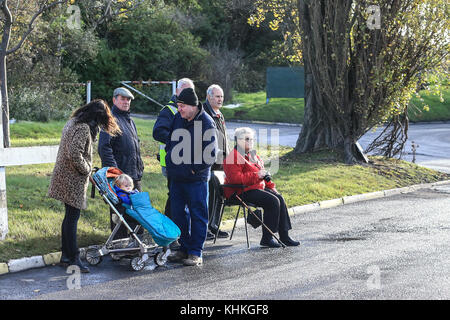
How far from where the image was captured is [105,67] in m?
36.1

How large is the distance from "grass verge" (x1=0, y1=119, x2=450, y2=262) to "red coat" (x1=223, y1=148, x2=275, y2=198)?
6.03 feet

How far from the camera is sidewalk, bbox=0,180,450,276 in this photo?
7.93 meters

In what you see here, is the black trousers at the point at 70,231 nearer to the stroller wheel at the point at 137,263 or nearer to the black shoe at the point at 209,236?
the stroller wheel at the point at 137,263

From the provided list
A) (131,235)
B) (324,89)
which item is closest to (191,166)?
(131,235)

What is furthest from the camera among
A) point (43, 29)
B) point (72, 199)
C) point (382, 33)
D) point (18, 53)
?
point (43, 29)

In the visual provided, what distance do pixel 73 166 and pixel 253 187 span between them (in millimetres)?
2609

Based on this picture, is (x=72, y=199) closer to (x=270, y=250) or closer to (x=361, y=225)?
(x=270, y=250)

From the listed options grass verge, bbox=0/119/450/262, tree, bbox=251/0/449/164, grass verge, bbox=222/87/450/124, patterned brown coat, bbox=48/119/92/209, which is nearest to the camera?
patterned brown coat, bbox=48/119/92/209

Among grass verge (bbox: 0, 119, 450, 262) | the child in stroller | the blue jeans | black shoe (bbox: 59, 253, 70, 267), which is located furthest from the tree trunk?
black shoe (bbox: 59, 253, 70, 267)

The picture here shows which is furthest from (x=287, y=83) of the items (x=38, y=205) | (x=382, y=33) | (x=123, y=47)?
(x=38, y=205)

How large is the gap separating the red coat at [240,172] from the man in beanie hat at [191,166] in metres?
Answer: 0.98

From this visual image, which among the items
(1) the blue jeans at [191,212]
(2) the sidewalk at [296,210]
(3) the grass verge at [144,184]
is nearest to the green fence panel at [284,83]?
(3) the grass verge at [144,184]

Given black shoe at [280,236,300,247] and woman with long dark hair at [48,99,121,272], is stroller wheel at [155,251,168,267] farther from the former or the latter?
black shoe at [280,236,300,247]

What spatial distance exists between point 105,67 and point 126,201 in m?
29.0
